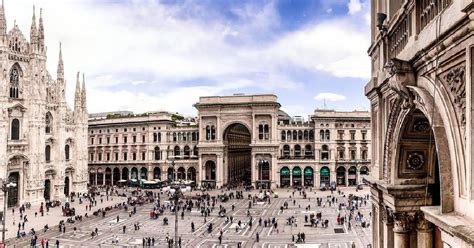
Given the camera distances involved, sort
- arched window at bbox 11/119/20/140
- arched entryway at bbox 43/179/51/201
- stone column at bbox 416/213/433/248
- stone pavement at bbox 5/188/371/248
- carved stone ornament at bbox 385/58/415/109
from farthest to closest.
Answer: arched entryway at bbox 43/179/51/201 < arched window at bbox 11/119/20/140 < stone pavement at bbox 5/188/371/248 < stone column at bbox 416/213/433/248 < carved stone ornament at bbox 385/58/415/109

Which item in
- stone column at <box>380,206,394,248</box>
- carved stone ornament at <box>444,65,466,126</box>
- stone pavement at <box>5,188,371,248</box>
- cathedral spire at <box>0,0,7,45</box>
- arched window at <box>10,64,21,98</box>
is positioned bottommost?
stone pavement at <box>5,188,371,248</box>

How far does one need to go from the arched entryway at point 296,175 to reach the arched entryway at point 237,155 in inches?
350

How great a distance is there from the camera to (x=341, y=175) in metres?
75.6

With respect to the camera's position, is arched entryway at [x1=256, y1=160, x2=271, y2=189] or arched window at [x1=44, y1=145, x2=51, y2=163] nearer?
arched window at [x1=44, y1=145, x2=51, y2=163]

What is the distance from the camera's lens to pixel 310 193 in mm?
65438

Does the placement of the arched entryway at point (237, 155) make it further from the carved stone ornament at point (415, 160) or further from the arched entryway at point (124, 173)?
the carved stone ornament at point (415, 160)

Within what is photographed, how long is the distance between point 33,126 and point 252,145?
33.7 metres

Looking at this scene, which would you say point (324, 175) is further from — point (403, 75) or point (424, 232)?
point (403, 75)

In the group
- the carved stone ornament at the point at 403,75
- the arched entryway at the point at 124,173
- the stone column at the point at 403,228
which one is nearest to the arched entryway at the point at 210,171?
the arched entryway at the point at 124,173

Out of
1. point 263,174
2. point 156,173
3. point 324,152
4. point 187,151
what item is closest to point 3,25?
point 187,151

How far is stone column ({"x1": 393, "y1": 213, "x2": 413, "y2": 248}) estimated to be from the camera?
9.91 meters

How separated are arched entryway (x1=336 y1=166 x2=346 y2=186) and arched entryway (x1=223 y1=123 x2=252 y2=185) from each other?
15.9 metres

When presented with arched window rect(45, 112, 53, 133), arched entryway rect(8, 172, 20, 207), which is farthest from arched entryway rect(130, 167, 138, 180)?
arched entryway rect(8, 172, 20, 207)

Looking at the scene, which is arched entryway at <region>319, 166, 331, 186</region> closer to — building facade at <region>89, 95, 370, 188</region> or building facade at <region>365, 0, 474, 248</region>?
building facade at <region>89, 95, 370, 188</region>
